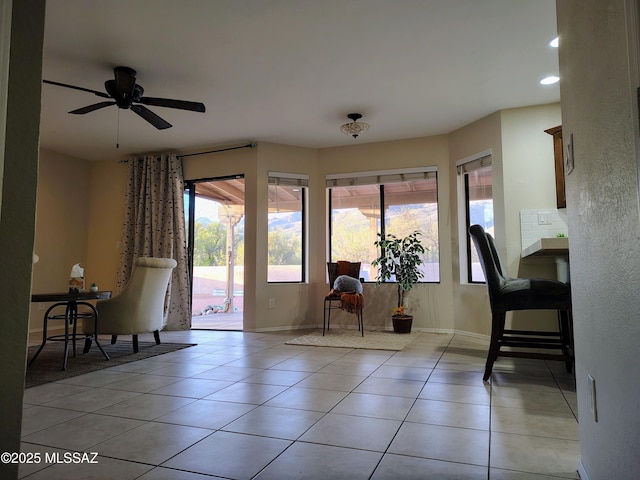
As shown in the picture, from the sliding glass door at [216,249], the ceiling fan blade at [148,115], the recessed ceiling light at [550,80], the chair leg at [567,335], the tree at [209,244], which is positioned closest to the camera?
the chair leg at [567,335]

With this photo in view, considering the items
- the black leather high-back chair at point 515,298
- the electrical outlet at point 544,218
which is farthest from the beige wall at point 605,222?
the electrical outlet at point 544,218

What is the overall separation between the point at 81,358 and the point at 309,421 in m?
2.76

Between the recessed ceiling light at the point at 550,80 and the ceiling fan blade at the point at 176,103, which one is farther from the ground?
the recessed ceiling light at the point at 550,80

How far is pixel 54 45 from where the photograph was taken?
10.6 feet

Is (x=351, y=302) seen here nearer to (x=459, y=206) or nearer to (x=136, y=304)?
(x=459, y=206)

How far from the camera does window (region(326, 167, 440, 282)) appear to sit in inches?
216

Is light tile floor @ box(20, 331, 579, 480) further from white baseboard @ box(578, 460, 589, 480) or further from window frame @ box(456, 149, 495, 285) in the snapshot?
window frame @ box(456, 149, 495, 285)

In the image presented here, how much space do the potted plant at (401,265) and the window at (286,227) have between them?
43.1 inches

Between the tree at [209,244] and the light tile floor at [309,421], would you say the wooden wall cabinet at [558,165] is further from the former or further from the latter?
the tree at [209,244]

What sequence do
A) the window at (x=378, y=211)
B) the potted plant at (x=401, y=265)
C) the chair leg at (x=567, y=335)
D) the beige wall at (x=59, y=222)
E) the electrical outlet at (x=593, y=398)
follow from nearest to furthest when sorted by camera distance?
the electrical outlet at (x=593, y=398) → the chair leg at (x=567, y=335) → the potted plant at (x=401, y=265) → the window at (x=378, y=211) → the beige wall at (x=59, y=222)

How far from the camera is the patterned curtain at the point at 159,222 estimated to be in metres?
5.79

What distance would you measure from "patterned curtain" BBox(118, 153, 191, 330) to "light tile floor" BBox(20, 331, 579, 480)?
2292mm

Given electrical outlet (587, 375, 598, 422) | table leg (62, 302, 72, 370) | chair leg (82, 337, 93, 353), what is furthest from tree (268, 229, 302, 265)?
electrical outlet (587, 375, 598, 422)

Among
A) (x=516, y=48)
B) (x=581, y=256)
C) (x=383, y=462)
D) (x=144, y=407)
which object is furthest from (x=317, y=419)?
(x=516, y=48)
